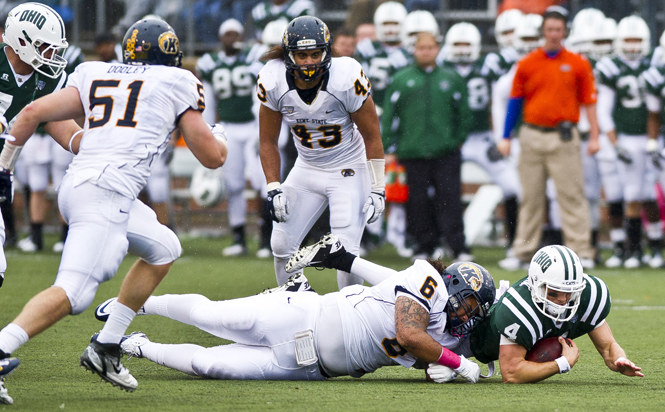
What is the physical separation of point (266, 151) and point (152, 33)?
5.42 ft

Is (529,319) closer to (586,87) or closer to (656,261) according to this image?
(586,87)

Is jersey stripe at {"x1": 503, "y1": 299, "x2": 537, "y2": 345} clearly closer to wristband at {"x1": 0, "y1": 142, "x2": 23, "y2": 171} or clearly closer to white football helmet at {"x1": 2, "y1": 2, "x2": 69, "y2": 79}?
wristband at {"x1": 0, "y1": 142, "x2": 23, "y2": 171}

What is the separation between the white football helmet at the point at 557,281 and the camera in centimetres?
407

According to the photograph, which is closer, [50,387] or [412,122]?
[50,387]

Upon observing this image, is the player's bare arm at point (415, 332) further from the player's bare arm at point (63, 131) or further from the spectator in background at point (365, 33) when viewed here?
the spectator in background at point (365, 33)

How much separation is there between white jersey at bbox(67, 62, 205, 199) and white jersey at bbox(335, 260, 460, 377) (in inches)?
44.1

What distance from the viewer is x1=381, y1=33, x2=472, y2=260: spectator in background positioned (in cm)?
896

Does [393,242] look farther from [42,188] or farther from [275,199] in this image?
[275,199]

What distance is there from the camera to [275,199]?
5473 millimetres

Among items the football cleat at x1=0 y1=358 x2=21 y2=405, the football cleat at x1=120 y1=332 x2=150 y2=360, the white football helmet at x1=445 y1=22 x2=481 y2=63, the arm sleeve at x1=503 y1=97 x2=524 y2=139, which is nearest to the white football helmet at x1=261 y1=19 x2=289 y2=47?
the white football helmet at x1=445 y1=22 x2=481 y2=63

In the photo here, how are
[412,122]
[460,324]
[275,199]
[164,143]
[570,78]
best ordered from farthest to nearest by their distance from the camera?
[412,122]
[570,78]
[275,199]
[460,324]
[164,143]

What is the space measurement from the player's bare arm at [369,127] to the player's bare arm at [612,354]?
1.74 meters

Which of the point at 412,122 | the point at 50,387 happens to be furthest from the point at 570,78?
the point at 50,387

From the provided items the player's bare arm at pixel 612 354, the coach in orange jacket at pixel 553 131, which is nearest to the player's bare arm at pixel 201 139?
the player's bare arm at pixel 612 354
